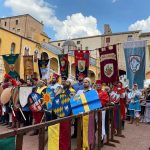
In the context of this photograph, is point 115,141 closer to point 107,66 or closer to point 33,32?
point 107,66

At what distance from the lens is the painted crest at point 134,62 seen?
11.7 m

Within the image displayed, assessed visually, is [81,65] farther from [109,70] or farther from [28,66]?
[28,66]

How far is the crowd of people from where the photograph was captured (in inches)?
333

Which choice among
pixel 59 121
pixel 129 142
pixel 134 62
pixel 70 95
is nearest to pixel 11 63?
pixel 134 62

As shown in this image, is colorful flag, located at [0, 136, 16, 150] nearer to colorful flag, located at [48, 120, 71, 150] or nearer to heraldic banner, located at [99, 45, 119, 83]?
colorful flag, located at [48, 120, 71, 150]

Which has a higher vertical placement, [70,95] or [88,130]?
[70,95]

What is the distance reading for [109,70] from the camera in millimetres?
11859

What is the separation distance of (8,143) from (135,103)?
10.4 meters

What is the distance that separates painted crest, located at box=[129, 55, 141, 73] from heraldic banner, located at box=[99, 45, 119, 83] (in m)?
0.77

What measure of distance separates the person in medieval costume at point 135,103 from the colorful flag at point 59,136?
822 centimetres

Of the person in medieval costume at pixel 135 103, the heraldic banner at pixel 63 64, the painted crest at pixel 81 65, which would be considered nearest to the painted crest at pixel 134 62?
the person in medieval costume at pixel 135 103

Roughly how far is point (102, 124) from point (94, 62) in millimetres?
40568

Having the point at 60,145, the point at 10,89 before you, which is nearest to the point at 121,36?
the point at 10,89

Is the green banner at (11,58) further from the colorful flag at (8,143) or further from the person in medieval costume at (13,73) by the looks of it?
the colorful flag at (8,143)
